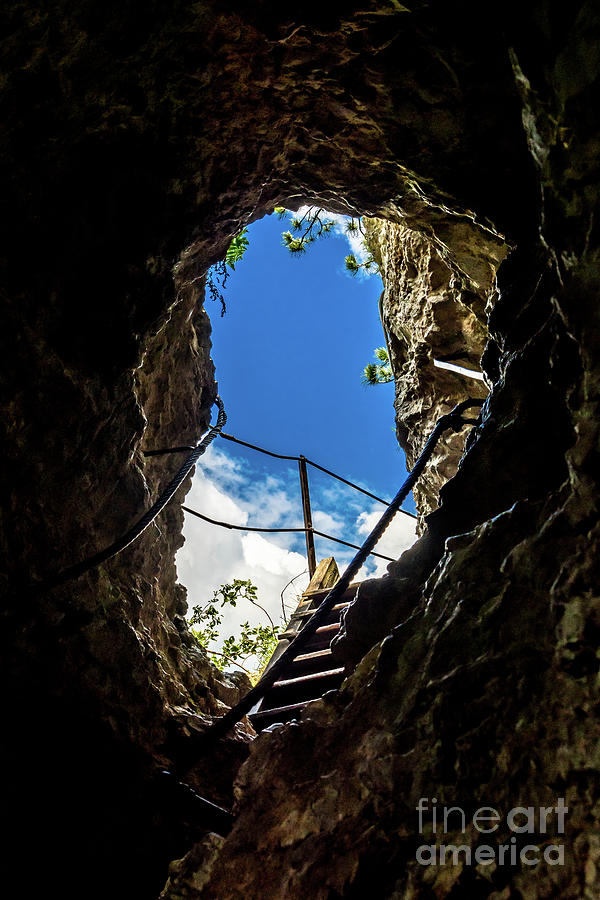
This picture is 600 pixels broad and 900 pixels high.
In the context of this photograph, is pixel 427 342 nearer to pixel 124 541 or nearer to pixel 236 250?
pixel 236 250

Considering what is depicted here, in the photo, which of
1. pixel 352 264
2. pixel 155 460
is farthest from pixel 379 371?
pixel 155 460

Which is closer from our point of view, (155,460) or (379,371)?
(155,460)

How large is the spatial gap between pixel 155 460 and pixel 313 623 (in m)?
2.46

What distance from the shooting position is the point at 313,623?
2.19 metres

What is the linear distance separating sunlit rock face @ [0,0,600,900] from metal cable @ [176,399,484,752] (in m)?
0.17

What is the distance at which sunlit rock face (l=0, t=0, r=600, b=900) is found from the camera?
4.62ft

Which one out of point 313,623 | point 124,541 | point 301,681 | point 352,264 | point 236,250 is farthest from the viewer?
point 352,264

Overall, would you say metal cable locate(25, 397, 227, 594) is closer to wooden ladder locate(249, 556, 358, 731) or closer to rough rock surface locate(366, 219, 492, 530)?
wooden ladder locate(249, 556, 358, 731)

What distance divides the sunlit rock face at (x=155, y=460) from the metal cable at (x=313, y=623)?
173mm

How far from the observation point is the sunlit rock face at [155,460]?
141 centimetres

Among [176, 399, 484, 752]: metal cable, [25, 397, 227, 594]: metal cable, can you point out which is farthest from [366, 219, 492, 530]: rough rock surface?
[25, 397, 227, 594]: metal cable

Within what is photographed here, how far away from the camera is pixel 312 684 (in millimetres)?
3018

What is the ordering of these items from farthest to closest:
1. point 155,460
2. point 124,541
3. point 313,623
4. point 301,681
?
point 155,460, point 301,681, point 124,541, point 313,623

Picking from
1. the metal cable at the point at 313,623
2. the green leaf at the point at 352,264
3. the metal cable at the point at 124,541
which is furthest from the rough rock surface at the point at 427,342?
the metal cable at the point at 124,541
